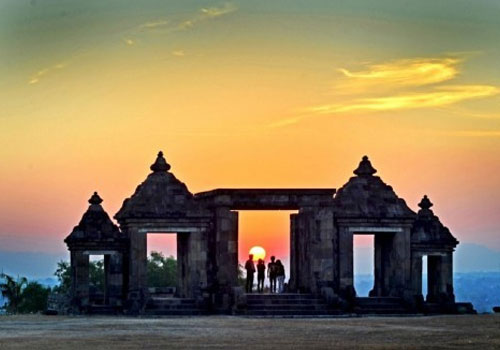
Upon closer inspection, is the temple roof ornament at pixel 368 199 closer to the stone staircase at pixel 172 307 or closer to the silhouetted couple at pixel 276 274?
the silhouetted couple at pixel 276 274

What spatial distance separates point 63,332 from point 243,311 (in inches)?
585

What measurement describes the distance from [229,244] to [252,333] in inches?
717

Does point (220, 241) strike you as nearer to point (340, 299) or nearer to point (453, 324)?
point (340, 299)

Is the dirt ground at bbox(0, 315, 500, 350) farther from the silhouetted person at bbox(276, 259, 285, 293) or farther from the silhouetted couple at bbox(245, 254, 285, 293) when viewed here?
the silhouetted person at bbox(276, 259, 285, 293)

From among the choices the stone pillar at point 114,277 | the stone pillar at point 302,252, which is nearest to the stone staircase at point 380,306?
the stone pillar at point 302,252

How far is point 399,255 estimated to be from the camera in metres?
62.0

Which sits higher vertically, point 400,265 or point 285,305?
point 400,265

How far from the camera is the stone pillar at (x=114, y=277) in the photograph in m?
60.5

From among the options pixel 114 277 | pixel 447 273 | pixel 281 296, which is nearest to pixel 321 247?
pixel 281 296

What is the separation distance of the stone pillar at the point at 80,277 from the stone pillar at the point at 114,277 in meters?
0.90

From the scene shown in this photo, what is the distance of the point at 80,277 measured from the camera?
6044 centimetres

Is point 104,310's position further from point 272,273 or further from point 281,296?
point 272,273

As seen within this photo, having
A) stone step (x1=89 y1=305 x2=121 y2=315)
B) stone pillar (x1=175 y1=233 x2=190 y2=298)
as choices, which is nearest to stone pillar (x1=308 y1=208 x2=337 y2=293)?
stone pillar (x1=175 y1=233 x2=190 y2=298)

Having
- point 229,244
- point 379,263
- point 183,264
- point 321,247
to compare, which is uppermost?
point 229,244
